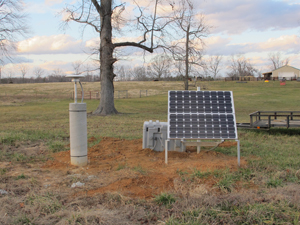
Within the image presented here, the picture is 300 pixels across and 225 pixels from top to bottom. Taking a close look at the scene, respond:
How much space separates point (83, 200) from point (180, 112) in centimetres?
369

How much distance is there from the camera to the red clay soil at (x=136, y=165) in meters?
5.36

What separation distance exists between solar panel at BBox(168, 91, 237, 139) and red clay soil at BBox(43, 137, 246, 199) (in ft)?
2.29

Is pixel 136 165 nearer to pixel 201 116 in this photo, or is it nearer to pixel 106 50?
pixel 201 116

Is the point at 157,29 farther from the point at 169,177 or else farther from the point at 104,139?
the point at 169,177

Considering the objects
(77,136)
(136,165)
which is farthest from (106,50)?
(136,165)

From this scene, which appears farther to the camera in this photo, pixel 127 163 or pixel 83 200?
pixel 127 163

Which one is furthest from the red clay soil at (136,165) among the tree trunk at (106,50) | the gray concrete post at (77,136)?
the tree trunk at (106,50)

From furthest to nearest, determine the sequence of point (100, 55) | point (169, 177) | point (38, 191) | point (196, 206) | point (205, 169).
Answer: point (100, 55) < point (205, 169) < point (169, 177) < point (38, 191) < point (196, 206)

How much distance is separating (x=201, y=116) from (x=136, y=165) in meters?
2.04

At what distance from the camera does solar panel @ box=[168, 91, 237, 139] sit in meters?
7.05

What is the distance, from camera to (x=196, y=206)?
430 centimetres

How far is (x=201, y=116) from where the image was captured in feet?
24.4

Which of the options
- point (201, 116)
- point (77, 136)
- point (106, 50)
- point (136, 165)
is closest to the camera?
point (136, 165)

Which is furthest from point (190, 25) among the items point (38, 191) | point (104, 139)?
point (38, 191)
